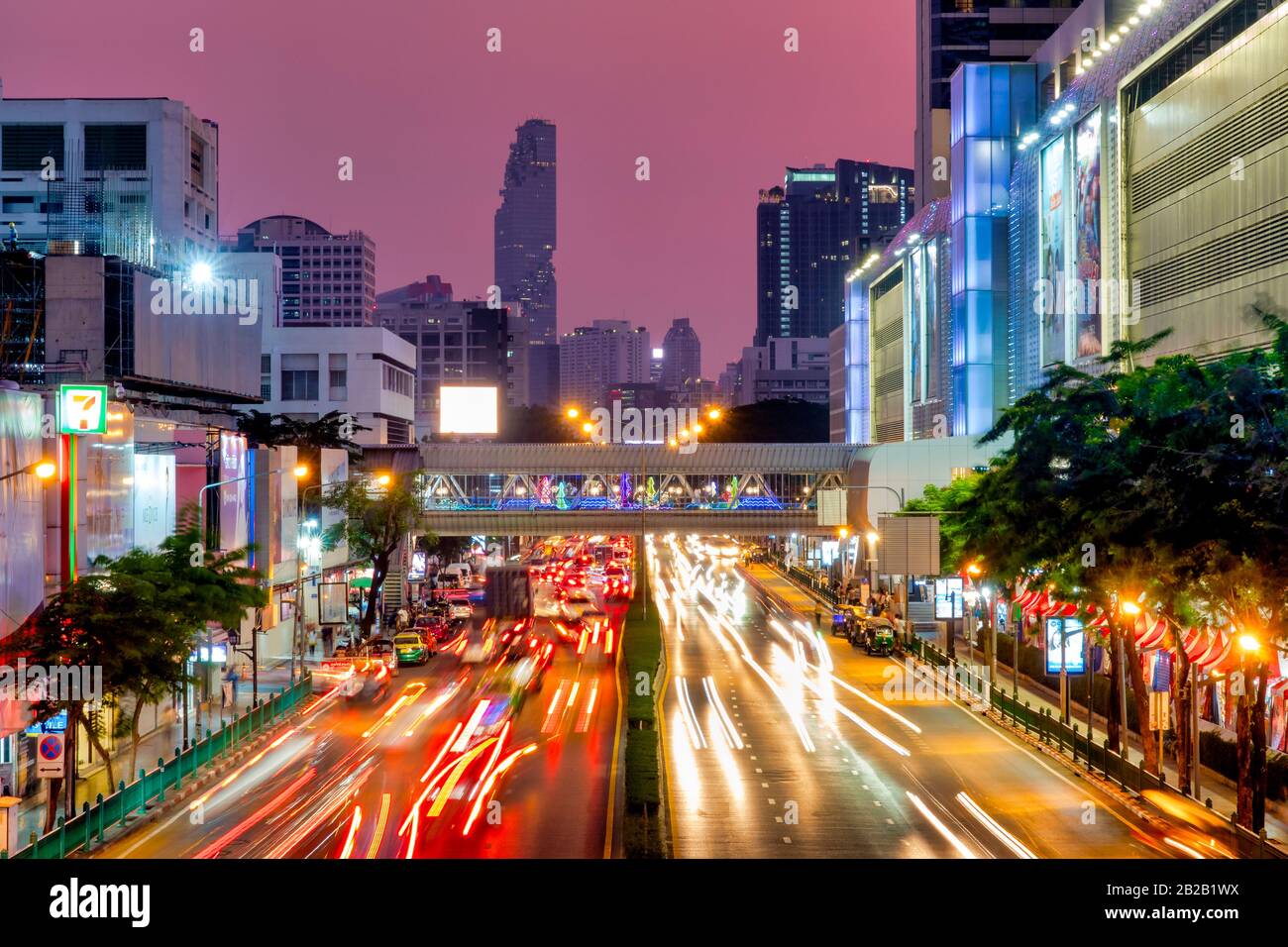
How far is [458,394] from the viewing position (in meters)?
100

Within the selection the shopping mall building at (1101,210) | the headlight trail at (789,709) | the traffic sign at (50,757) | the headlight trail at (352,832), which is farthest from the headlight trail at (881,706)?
the traffic sign at (50,757)

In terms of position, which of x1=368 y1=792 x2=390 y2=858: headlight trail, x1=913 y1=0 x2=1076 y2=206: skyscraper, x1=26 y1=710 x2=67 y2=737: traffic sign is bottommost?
x1=368 y1=792 x2=390 y2=858: headlight trail

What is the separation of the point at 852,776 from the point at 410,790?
408 inches

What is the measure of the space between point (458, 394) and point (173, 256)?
90.9 feet

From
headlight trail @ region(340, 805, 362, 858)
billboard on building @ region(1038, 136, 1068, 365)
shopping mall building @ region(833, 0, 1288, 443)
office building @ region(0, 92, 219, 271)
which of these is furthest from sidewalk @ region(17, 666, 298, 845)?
office building @ region(0, 92, 219, 271)

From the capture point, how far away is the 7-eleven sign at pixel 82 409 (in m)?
34.0

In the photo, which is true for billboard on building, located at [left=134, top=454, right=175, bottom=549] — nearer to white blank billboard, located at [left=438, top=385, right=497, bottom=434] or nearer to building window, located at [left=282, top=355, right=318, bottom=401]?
white blank billboard, located at [left=438, top=385, right=497, bottom=434]

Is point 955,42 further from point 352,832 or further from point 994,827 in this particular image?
point 352,832

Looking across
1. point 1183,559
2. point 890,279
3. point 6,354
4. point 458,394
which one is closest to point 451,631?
point 6,354

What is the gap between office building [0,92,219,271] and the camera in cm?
9694

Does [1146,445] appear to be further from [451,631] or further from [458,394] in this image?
[458,394]

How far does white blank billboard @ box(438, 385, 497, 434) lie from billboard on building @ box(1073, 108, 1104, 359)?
4894cm

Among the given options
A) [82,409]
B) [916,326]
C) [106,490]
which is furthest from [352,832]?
[916,326]

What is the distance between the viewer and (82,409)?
34.3 metres
